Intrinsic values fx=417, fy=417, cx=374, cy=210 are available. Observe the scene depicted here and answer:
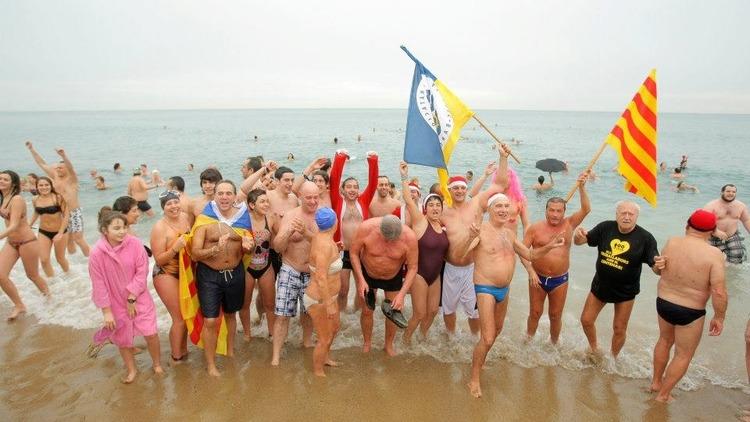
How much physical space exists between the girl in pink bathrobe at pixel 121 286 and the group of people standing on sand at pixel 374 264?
11mm

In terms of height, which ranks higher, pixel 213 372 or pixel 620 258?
pixel 620 258

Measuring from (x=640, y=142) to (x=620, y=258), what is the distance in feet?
4.66

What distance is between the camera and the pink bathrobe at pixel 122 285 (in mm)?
3994

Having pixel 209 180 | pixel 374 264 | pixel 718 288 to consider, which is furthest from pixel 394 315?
pixel 718 288

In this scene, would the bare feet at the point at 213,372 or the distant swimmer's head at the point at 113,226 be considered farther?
the bare feet at the point at 213,372

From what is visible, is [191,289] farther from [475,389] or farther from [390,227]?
[475,389]

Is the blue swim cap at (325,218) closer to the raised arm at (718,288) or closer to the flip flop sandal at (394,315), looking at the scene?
the flip flop sandal at (394,315)

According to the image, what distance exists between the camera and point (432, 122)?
5.43m

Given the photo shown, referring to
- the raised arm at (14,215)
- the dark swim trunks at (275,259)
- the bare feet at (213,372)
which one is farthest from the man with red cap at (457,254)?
the raised arm at (14,215)

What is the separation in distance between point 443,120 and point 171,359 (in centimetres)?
439

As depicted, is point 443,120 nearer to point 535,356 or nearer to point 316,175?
point 316,175

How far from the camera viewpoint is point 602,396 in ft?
14.5

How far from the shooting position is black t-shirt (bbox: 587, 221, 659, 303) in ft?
14.6

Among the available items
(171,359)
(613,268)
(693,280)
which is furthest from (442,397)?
(171,359)
